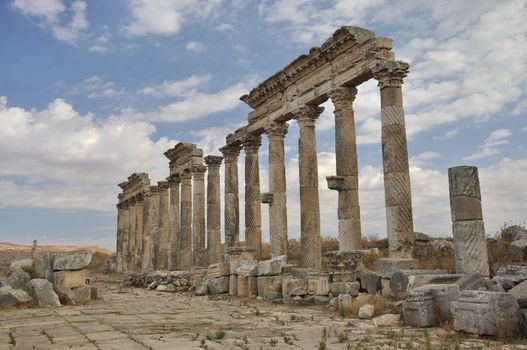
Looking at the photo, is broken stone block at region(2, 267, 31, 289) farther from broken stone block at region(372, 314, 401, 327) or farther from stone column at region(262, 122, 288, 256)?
broken stone block at region(372, 314, 401, 327)

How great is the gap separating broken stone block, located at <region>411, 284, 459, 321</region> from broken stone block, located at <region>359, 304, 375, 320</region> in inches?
57.2

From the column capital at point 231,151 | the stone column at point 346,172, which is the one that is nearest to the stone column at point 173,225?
the column capital at point 231,151

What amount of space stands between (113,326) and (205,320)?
197cm

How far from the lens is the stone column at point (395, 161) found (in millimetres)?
14273

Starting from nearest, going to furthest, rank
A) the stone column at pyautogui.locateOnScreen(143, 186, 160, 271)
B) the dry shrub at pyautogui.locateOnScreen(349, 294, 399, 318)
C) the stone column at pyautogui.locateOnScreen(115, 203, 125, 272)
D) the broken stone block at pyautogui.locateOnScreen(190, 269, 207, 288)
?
1. the dry shrub at pyautogui.locateOnScreen(349, 294, 399, 318)
2. the broken stone block at pyautogui.locateOnScreen(190, 269, 207, 288)
3. the stone column at pyautogui.locateOnScreen(143, 186, 160, 271)
4. the stone column at pyautogui.locateOnScreen(115, 203, 125, 272)

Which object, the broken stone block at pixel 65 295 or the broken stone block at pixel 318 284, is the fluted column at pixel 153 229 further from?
the broken stone block at pixel 318 284

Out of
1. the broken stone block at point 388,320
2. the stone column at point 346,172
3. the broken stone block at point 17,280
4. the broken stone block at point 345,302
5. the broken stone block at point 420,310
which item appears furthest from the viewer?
the broken stone block at point 17,280

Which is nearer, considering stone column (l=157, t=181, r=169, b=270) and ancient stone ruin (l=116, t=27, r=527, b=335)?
ancient stone ruin (l=116, t=27, r=527, b=335)

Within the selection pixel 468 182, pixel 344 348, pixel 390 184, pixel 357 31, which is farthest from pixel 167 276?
pixel 344 348

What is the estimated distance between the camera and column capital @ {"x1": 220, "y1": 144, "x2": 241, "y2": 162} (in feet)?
81.9

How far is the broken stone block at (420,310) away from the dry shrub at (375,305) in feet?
3.08

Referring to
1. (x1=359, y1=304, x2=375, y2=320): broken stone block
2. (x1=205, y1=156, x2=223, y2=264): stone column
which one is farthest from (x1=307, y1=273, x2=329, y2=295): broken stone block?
(x1=205, y1=156, x2=223, y2=264): stone column

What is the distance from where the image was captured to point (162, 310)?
42.1 ft

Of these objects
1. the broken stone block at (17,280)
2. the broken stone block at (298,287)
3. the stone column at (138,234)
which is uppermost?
the stone column at (138,234)
